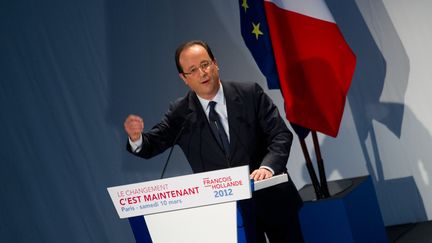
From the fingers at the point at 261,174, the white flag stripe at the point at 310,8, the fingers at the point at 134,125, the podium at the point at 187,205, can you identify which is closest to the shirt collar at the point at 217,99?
the fingers at the point at 134,125

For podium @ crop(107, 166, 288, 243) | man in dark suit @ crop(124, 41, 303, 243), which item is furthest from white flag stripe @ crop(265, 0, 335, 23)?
podium @ crop(107, 166, 288, 243)

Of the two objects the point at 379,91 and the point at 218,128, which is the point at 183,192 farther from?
the point at 379,91

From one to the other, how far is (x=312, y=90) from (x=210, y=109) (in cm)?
168

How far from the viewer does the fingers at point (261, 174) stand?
2.46 metres

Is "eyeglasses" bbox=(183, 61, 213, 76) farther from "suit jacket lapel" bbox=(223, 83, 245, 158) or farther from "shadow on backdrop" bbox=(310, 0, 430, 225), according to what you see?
"shadow on backdrop" bbox=(310, 0, 430, 225)

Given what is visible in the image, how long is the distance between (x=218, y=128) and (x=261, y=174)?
1.13ft

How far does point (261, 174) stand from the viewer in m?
2.48

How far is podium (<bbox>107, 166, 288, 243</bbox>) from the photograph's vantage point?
226 cm

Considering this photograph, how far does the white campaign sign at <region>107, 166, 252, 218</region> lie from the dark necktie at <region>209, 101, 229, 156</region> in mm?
436

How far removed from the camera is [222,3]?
5.33m

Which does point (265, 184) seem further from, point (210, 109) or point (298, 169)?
point (298, 169)

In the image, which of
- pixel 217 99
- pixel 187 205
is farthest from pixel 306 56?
pixel 187 205

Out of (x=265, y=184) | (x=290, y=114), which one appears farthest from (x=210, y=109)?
(x=290, y=114)

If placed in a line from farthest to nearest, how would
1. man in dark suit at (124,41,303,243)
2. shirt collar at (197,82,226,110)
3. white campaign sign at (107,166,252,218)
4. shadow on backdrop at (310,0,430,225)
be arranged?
shadow on backdrop at (310,0,430,225)
shirt collar at (197,82,226,110)
man in dark suit at (124,41,303,243)
white campaign sign at (107,166,252,218)
